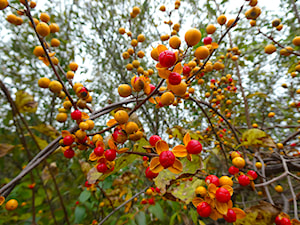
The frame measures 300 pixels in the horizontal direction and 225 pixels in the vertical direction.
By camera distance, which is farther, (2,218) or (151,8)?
(151,8)

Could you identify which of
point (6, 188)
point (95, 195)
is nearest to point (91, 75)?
point (95, 195)

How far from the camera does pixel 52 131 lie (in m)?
1.17

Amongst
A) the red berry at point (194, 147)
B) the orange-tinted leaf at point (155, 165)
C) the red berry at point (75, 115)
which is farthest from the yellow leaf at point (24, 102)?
the red berry at point (194, 147)

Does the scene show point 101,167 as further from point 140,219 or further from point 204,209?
point 140,219

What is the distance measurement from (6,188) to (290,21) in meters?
3.26

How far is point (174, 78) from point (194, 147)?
0.26 metres

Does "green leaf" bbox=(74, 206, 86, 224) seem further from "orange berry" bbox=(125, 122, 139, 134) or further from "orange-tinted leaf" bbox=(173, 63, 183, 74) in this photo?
"orange-tinted leaf" bbox=(173, 63, 183, 74)

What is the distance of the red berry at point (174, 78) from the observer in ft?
1.80

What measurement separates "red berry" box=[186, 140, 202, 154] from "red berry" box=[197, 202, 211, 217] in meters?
0.25

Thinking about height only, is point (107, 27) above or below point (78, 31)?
below

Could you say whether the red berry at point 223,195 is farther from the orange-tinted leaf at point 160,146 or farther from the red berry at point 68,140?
the red berry at point 68,140

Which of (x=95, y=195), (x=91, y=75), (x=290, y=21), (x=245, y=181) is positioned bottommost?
(x=245, y=181)

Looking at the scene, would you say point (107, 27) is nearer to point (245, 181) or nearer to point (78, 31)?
→ point (78, 31)

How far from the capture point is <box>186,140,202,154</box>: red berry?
58cm
